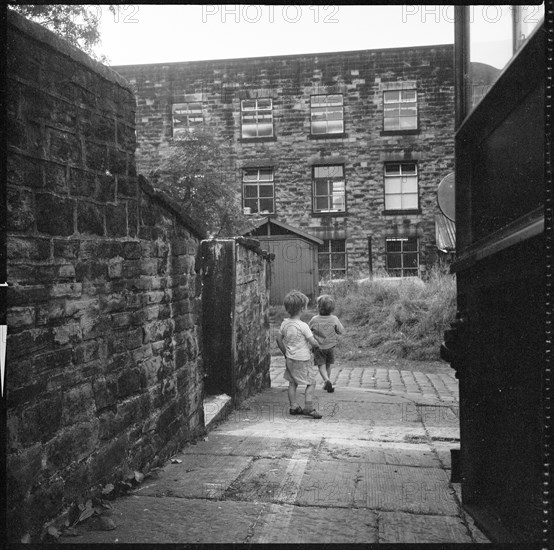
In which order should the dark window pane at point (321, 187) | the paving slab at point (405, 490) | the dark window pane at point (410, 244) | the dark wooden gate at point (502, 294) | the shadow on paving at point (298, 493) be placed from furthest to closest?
the dark window pane at point (321, 187), the dark window pane at point (410, 244), the paving slab at point (405, 490), the shadow on paving at point (298, 493), the dark wooden gate at point (502, 294)

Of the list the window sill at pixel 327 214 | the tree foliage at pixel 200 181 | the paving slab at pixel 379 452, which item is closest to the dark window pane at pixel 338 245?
the window sill at pixel 327 214

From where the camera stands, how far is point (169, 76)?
16.8m

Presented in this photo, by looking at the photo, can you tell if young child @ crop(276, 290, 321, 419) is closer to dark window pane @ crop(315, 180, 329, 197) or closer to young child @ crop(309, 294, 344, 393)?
young child @ crop(309, 294, 344, 393)

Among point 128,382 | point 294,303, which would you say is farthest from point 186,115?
point 128,382

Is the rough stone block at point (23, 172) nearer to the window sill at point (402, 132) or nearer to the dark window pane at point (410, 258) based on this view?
the dark window pane at point (410, 258)

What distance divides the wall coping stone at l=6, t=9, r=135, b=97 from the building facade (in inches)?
642

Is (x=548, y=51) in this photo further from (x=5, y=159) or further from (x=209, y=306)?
(x=209, y=306)

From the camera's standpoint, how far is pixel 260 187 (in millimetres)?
20781

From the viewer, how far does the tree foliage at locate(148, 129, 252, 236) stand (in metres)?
14.0

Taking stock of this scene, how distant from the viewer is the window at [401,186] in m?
20.0

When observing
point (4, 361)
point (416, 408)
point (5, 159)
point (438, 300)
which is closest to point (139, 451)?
point (4, 361)

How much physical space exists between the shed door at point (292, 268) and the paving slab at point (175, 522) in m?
15.6

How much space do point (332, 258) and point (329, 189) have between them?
8.36ft

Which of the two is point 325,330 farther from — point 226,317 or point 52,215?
point 52,215
